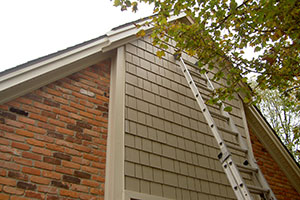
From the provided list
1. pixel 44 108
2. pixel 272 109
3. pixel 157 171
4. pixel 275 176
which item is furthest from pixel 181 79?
pixel 272 109

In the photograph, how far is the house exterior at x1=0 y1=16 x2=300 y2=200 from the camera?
3.82 m

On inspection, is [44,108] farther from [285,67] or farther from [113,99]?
[285,67]

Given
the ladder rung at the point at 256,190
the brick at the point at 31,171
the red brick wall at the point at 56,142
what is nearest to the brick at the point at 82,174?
the red brick wall at the point at 56,142

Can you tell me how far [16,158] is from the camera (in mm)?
3684

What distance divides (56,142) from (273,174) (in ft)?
16.6

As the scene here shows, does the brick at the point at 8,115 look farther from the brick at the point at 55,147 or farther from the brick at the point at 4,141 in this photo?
the brick at the point at 55,147

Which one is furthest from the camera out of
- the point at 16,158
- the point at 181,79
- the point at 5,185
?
the point at 181,79

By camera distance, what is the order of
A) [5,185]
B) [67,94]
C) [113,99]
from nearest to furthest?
[5,185], [67,94], [113,99]

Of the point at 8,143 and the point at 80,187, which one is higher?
the point at 8,143

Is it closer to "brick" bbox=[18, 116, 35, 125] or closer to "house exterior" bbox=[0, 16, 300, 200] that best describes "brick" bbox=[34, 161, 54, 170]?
"house exterior" bbox=[0, 16, 300, 200]

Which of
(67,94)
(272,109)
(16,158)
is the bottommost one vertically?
(16,158)

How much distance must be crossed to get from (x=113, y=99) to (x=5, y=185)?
202 cm

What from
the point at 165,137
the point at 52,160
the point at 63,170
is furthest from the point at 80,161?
the point at 165,137

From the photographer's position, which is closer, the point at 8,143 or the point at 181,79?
the point at 8,143
